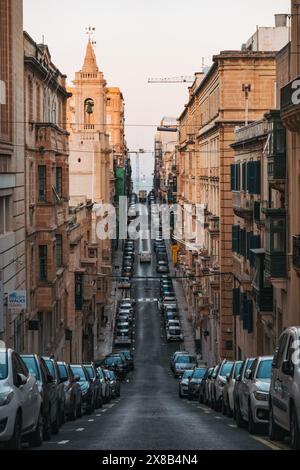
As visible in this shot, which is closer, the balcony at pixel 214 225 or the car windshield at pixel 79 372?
the car windshield at pixel 79 372

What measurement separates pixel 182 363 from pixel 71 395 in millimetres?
38588

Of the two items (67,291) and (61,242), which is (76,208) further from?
(61,242)

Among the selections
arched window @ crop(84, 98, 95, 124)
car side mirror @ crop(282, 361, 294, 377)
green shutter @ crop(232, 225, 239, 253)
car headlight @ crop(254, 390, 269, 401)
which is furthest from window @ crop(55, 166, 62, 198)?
arched window @ crop(84, 98, 95, 124)

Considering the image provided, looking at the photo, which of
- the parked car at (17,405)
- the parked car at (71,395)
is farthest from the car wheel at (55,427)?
the parked car at (71,395)

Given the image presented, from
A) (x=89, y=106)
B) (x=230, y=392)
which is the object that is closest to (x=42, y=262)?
(x=230, y=392)

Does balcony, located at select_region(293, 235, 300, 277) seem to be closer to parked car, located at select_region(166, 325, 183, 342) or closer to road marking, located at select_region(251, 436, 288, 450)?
road marking, located at select_region(251, 436, 288, 450)

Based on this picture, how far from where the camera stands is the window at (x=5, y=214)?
38.1 meters

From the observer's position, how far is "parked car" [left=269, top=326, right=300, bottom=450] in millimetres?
15977

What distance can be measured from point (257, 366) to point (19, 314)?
63.9ft

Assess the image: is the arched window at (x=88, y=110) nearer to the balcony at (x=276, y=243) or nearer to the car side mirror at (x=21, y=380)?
the balcony at (x=276, y=243)

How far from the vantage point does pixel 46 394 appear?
2053 centimetres

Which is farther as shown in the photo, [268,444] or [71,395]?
[71,395]

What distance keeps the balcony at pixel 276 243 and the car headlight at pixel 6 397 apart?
23786 millimetres

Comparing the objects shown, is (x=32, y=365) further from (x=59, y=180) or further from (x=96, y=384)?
(x=59, y=180)
